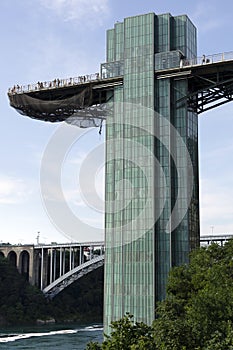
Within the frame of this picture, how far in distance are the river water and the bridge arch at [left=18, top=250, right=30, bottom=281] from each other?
35.2 feet

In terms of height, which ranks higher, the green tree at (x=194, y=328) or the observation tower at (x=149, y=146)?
the observation tower at (x=149, y=146)

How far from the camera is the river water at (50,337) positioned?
4412 cm

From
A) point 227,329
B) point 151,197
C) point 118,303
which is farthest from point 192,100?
point 227,329

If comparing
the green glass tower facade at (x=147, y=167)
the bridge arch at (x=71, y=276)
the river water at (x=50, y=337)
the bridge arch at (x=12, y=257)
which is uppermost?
the green glass tower facade at (x=147, y=167)

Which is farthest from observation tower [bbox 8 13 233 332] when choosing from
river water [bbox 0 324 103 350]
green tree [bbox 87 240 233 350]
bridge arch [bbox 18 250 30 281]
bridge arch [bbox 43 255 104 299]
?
bridge arch [bbox 18 250 30 281]

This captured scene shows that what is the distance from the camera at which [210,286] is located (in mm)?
19328

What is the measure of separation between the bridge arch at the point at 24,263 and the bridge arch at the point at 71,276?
4681mm

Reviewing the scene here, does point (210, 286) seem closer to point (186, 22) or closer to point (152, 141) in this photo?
point (152, 141)

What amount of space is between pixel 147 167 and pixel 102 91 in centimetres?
636

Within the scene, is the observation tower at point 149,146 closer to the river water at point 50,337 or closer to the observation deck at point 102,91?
the observation deck at point 102,91

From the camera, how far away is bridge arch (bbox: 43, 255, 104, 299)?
6219 cm

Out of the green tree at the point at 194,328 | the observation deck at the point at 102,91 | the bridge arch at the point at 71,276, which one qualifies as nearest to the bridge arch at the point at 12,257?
the bridge arch at the point at 71,276

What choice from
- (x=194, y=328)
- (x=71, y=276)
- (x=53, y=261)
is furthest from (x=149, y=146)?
(x=53, y=261)

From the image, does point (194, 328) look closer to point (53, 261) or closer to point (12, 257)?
point (53, 261)
